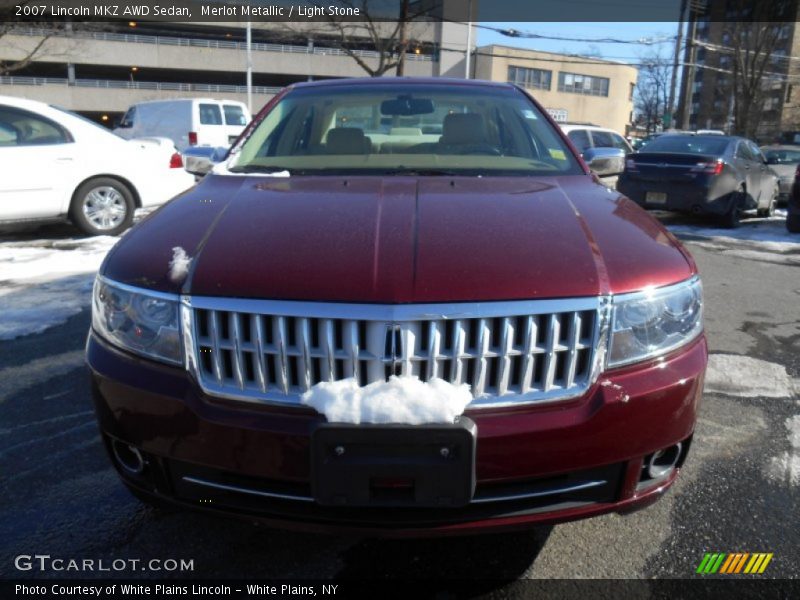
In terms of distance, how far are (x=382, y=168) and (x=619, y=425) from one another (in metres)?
1.53

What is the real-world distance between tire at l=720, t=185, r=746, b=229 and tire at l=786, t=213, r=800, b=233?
698 mm

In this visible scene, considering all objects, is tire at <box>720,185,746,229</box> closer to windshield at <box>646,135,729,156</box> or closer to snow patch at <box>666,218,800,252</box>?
snow patch at <box>666,218,800,252</box>

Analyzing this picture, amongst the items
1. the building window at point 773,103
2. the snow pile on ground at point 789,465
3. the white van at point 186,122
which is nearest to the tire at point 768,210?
the snow pile on ground at point 789,465

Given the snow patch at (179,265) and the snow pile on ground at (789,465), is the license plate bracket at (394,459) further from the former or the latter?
the snow pile on ground at (789,465)

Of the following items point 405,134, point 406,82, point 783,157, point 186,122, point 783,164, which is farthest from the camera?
point 186,122

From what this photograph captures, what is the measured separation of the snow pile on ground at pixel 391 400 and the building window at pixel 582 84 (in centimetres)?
5703

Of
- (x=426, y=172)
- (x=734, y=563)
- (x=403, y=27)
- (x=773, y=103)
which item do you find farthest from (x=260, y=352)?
(x=773, y=103)

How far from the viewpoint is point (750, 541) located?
7.39 ft

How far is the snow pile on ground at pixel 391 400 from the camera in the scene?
163cm

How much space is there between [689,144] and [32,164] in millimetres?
Result: 9128

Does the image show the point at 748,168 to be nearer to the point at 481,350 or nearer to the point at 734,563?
the point at 734,563

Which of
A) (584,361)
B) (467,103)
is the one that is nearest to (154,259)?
(584,361)

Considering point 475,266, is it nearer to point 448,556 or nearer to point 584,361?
point 584,361

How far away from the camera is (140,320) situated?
1.88m
